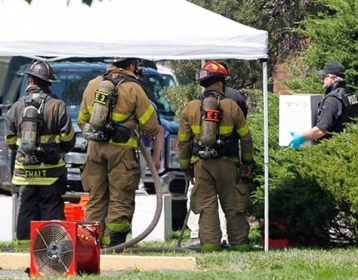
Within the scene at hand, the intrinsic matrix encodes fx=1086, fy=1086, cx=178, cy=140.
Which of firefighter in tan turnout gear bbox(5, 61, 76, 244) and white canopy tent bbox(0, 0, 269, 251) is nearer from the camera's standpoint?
white canopy tent bbox(0, 0, 269, 251)

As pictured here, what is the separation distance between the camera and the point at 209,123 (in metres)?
11.0

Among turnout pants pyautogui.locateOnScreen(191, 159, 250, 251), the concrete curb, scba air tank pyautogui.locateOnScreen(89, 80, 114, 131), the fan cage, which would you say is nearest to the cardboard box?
turnout pants pyautogui.locateOnScreen(191, 159, 250, 251)

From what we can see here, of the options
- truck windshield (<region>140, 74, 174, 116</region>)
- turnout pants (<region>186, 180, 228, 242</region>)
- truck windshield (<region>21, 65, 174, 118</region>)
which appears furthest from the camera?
truck windshield (<region>140, 74, 174, 116</region>)

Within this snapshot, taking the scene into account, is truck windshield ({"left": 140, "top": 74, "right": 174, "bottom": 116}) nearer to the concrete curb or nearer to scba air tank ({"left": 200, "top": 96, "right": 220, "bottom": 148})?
scba air tank ({"left": 200, "top": 96, "right": 220, "bottom": 148})

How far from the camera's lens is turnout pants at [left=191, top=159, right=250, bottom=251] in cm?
1116

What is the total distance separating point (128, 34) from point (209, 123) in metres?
1.21

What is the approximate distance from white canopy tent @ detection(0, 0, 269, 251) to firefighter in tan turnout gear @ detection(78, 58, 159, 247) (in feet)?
1.01

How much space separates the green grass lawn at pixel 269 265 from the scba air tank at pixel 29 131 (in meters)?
1.47

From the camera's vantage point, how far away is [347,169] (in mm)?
11141

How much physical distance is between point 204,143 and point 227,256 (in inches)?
52.7

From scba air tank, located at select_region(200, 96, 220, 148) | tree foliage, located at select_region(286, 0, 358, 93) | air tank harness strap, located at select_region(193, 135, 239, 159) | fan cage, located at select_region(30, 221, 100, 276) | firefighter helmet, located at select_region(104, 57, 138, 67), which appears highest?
tree foliage, located at select_region(286, 0, 358, 93)

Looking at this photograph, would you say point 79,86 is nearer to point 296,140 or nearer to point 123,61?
point 123,61

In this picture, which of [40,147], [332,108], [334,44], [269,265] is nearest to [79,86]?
[334,44]

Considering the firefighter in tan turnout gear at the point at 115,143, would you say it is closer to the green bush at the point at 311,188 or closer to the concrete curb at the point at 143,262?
the concrete curb at the point at 143,262
